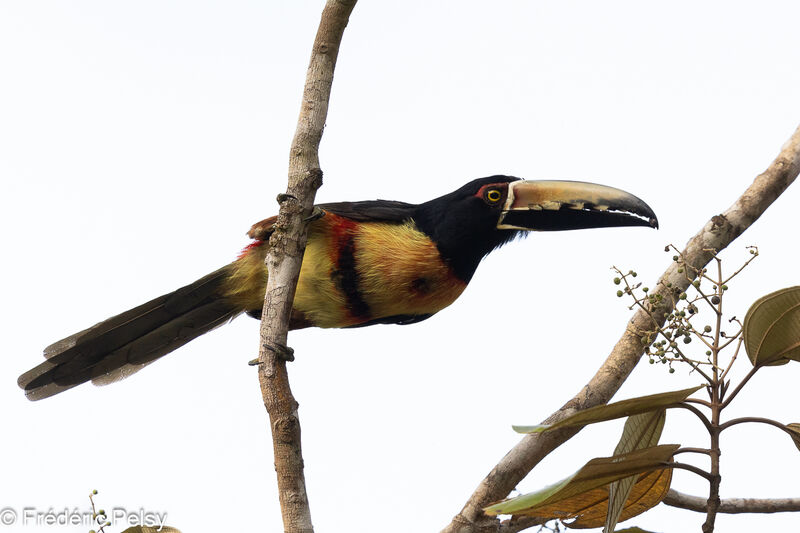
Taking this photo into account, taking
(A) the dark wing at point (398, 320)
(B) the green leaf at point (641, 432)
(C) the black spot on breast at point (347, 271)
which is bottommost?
(B) the green leaf at point (641, 432)

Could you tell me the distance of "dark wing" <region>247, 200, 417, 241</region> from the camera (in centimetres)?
416

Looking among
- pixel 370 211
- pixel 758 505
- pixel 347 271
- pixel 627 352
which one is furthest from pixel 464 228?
pixel 758 505

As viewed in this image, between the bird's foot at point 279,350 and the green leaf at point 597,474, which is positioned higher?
the bird's foot at point 279,350

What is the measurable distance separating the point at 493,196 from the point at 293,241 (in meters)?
1.56

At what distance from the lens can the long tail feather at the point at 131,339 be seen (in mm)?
4391

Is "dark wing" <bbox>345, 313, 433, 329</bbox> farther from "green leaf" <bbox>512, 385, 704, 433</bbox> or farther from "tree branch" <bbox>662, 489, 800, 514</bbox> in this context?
"green leaf" <bbox>512, 385, 704, 433</bbox>

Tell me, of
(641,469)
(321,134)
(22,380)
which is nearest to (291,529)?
(641,469)

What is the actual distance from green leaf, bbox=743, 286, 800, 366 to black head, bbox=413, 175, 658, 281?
1652 mm

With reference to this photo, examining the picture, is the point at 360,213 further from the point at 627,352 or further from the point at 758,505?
the point at 758,505

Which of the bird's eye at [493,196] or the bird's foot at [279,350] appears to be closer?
the bird's foot at [279,350]

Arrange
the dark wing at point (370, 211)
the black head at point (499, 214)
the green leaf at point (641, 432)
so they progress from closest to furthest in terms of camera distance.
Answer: the green leaf at point (641, 432) → the black head at point (499, 214) → the dark wing at point (370, 211)

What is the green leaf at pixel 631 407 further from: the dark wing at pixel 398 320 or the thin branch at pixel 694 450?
the dark wing at pixel 398 320

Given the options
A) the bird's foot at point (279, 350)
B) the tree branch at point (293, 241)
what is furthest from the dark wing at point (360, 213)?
the bird's foot at point (279, 350)

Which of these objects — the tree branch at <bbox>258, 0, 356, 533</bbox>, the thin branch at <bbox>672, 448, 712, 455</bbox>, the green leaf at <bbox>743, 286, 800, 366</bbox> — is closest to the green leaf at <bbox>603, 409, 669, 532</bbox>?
the thin branch at <bbox>672, 448, 712, 455</bbox>
